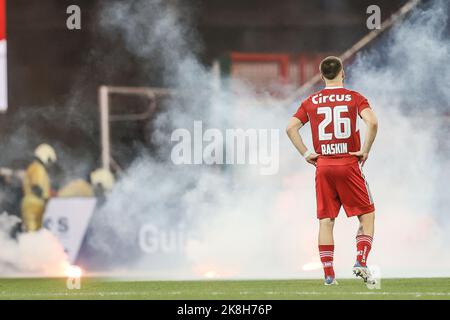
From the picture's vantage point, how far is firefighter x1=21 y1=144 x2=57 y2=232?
39.9 feet

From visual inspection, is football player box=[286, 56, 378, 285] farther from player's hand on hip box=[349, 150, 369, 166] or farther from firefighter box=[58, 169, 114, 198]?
firefighter box=[58, 169, 114, 198]

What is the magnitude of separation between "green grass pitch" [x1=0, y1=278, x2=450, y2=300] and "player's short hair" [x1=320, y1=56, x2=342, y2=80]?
4.89 ft

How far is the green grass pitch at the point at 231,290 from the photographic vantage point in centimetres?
896

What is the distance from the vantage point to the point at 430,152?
12117mm

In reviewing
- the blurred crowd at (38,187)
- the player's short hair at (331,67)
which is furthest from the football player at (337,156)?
the blurred crowd at (38,187)

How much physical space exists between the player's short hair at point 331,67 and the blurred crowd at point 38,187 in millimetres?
3520

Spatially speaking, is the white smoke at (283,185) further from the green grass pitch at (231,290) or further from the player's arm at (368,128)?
the player's arm at (368,128)

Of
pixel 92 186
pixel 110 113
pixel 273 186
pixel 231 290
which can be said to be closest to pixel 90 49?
pixel 110 113

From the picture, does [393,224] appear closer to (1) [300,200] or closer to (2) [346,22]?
(1) [300,200]

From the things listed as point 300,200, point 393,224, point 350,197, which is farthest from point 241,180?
point 350,197

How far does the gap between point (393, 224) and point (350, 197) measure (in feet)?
9.56

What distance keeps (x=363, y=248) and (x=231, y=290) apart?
1.14 metres

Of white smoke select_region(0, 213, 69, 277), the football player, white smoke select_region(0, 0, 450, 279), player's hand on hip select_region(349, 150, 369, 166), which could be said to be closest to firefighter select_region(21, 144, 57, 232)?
white smoke select_region(0, 213, 69, 277)
